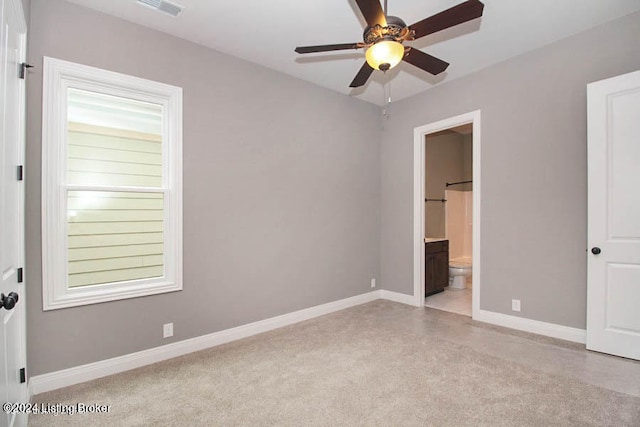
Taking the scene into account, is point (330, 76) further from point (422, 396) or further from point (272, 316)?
point (422, 396)

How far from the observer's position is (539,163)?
133 inches

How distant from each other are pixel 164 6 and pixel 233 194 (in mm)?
1715

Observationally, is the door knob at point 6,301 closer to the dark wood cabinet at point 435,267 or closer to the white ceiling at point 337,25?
the white ceiling at point 337,25

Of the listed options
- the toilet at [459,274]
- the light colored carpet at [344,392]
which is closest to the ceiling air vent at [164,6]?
the light colored carpet at [344,392]

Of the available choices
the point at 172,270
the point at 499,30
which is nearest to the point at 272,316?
the point at 172,270

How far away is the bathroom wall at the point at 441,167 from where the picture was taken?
6.00 m

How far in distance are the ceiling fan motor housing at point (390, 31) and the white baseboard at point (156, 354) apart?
2.97 metres

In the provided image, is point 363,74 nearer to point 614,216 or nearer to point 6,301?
point 614,216

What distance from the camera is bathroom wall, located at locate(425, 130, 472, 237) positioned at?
600 cm

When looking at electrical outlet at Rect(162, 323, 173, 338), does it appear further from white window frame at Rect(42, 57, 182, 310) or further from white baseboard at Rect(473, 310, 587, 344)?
white baseboard at Rect(473, 310, 587, 344)

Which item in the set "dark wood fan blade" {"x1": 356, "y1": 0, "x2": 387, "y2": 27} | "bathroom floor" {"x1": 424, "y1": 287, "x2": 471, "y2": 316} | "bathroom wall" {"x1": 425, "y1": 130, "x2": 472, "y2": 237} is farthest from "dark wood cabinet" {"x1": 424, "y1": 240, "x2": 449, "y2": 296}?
"dark wood fan blade" {"x1": 356, "y1": 0, "x2": 387, "y2": 27}

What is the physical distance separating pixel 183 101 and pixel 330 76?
1.82m

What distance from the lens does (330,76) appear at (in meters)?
3.96

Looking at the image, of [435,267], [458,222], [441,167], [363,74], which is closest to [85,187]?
[363,74]
